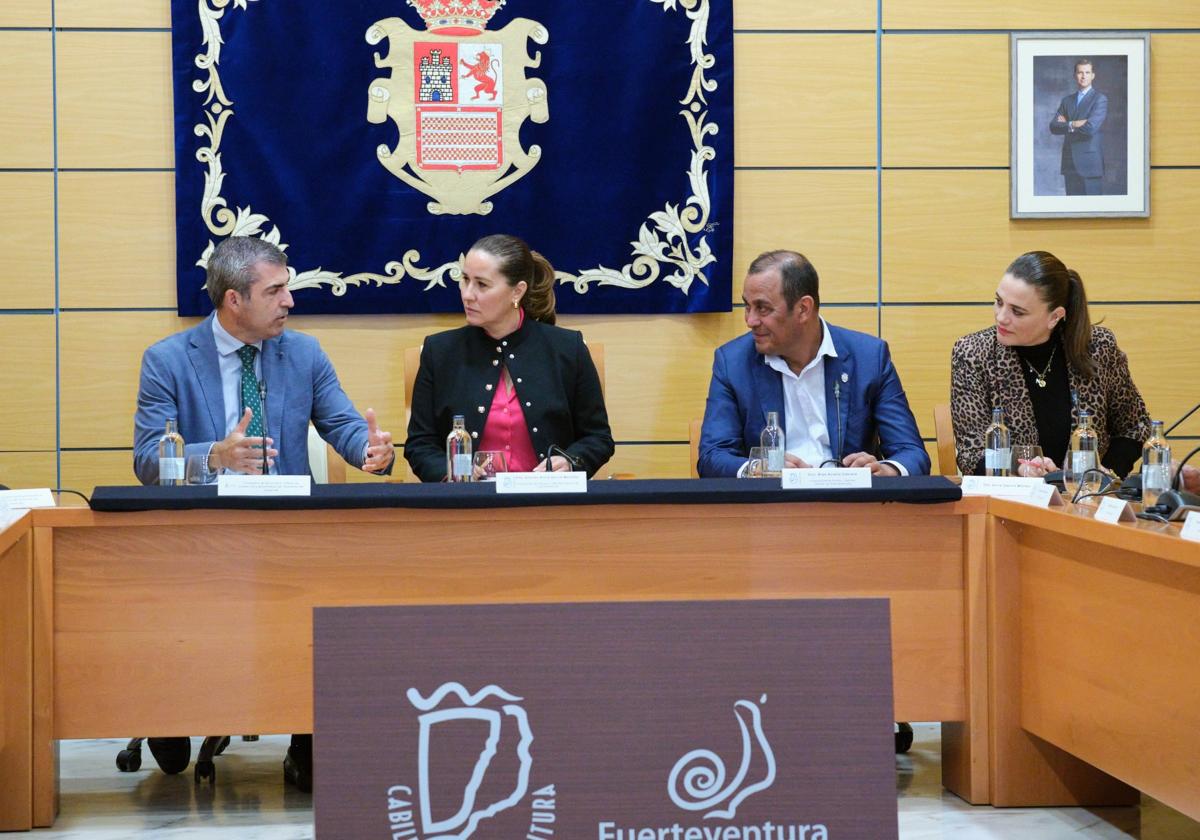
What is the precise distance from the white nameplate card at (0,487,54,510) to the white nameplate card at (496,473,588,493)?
38.7 inches

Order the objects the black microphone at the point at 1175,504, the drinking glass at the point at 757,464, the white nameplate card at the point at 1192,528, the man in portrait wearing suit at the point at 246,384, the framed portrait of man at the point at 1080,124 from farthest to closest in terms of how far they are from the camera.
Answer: the framed portrait of man at the point at 1080,124 → the man in portrait wearing suit at the point at 246,384 → the drinking glass at the point at 757,464 → the black microphone at the point at 1175,504 → the white nameplate card at the point at 1192,528

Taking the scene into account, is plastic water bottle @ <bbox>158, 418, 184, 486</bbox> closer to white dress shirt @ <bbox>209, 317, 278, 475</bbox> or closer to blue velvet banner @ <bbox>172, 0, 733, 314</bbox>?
white dress shirt @ <bbox>209, 317, 278, 475</bbox>

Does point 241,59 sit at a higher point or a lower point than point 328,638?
higher

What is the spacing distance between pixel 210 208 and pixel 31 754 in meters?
2.16

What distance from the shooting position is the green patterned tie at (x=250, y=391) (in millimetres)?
3635

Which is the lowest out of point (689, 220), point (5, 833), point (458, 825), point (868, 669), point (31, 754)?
point (5, 833)

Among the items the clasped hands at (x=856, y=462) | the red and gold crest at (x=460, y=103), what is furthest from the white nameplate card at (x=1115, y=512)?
the red and gold crest at (x=460, y=103)

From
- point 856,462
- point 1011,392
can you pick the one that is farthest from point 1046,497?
point 1011,392

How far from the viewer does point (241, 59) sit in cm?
448

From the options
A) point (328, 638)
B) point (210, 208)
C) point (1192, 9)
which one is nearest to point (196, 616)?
point (328, 638)

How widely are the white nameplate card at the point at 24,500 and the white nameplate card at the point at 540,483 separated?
38.7 inches

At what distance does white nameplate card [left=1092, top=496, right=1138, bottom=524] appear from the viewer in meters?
2.50

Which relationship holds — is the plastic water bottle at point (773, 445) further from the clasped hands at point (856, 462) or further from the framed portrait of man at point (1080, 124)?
the framed portrait of man at point (1080, 124)

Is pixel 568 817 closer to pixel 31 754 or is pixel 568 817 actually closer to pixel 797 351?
pixel 31 754
